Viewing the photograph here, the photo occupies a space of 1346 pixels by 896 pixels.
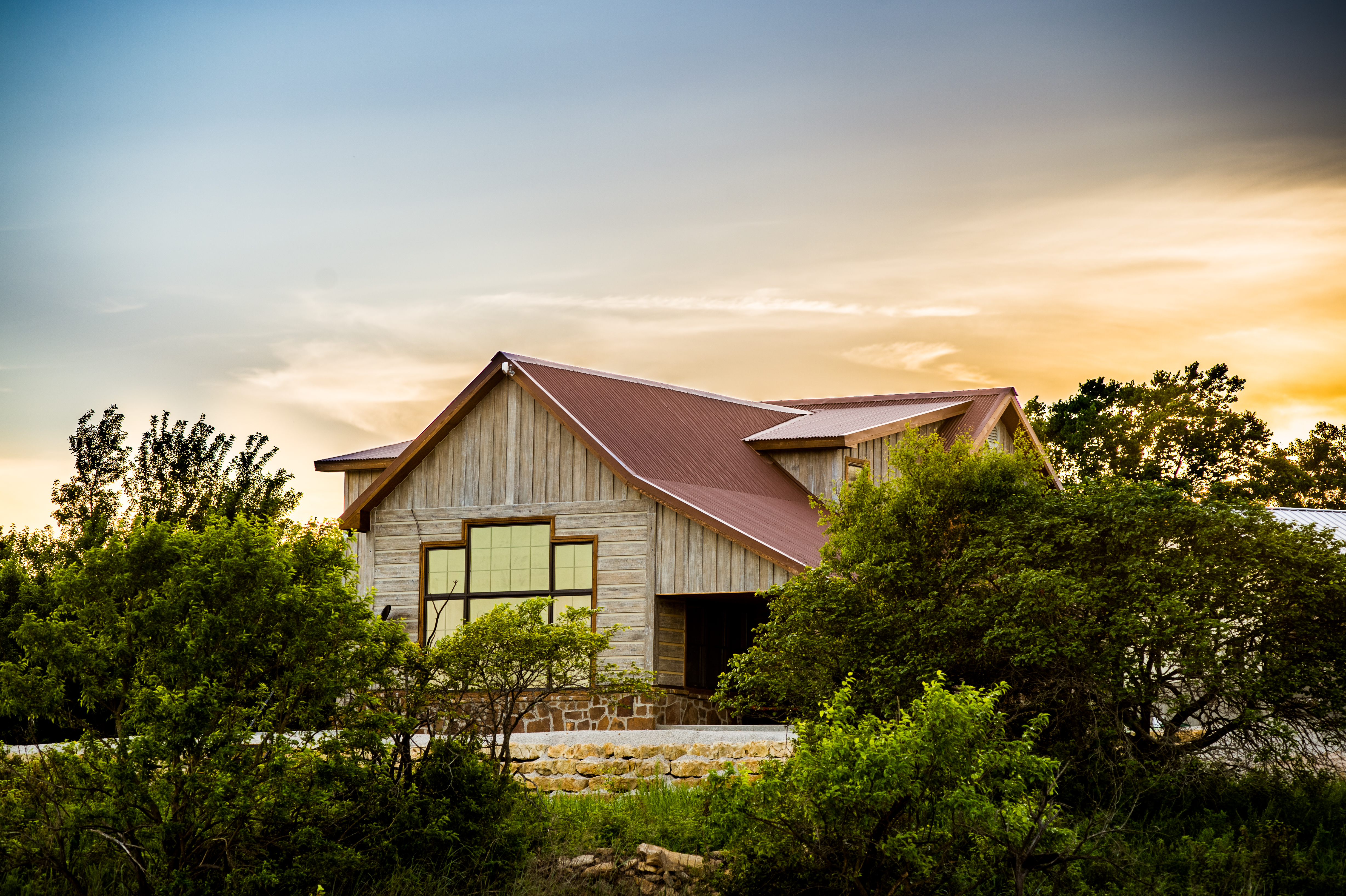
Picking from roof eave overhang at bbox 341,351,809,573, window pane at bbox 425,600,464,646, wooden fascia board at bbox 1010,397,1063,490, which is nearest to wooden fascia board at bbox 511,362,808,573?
roof eave overhang at bbox 341,351,809,573

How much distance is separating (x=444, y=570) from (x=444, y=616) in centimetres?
83

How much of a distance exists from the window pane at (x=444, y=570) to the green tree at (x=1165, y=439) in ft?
90.8

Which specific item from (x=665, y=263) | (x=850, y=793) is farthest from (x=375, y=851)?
(x=665, y=263)

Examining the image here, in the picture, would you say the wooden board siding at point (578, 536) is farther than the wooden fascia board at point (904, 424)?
No

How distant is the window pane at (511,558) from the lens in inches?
861

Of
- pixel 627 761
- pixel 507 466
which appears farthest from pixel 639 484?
pixel 627 761

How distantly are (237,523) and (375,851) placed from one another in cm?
308

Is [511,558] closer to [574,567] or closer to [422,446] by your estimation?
[574,567]

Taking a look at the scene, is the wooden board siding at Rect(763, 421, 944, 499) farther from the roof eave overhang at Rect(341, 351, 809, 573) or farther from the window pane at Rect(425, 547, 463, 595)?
the window pane at Rect(425, 547, 463, 595)

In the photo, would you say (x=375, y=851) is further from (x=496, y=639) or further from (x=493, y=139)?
(x=493, y=139)

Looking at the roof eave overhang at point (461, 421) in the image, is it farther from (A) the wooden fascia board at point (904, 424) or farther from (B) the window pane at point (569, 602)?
(A) the wooden fascia board at point (904, 424)

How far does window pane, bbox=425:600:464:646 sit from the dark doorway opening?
379 centimetres

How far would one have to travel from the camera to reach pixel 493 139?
23.6m

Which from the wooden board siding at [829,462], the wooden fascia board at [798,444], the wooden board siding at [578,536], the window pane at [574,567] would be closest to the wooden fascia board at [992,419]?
the wooden board siding at [829,462]
